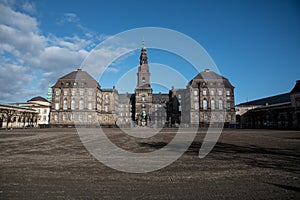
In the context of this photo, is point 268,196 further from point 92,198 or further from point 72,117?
point 72,117

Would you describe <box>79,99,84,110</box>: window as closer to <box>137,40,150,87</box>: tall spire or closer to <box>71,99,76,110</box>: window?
<box>71,99,76,110</box>: window

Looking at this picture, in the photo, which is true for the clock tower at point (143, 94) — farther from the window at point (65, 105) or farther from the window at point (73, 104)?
Answer: the window at point (65, 105)

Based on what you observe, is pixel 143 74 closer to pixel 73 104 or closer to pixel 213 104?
pixel 73 104

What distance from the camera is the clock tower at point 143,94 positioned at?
6598cm

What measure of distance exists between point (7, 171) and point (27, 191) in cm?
242

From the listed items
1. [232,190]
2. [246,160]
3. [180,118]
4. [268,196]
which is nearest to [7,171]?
[232,190]

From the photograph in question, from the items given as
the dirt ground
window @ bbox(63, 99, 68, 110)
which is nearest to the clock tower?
window @ bbox(63, 99, 68, 110)

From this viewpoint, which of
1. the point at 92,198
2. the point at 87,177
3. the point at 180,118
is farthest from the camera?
the point at 180,118

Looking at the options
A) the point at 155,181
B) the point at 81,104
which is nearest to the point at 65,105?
the point at 81,104

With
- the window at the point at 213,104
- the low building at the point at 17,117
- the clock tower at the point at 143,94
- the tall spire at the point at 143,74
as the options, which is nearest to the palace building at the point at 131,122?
the window at the point at 213,104

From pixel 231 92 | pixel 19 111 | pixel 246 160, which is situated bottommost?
pixel 246 160

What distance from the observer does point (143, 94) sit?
8069cm

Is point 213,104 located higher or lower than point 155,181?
higher

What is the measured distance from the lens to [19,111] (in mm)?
57844
